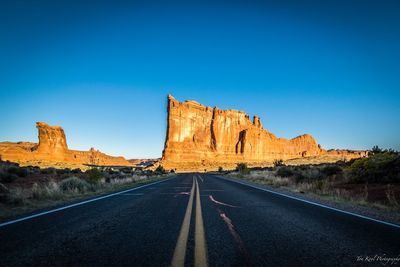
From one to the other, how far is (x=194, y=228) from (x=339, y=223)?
329cm

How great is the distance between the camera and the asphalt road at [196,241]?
3.20 metres

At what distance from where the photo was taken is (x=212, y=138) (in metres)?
157

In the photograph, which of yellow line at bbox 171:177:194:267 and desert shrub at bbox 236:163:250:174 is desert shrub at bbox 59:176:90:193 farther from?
desert shrub at bbox 236:163:250:174

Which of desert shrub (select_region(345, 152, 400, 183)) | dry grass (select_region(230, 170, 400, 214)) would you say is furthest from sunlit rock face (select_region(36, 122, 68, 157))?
desert shrub (select_region(345, 152, 400, 183))

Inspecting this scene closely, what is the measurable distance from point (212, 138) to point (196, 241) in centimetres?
15354

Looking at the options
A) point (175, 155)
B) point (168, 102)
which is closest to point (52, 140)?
point (175, 155)

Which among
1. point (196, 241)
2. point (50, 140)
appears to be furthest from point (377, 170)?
point (50, 140)

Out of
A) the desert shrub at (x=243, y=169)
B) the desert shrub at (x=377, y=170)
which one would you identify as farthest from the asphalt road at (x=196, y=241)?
the desert shrub at (x=243, y=169)

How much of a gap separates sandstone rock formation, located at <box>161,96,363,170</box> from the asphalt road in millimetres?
A: 114739

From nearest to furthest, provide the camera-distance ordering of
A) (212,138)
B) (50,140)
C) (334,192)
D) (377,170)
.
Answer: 1. (334,192)
2. (377,170)
3. (50,140)
4. (212,138)

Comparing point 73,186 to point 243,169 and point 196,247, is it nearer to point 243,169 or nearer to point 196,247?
point 196,247

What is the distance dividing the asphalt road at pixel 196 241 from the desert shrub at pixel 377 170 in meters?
9.82

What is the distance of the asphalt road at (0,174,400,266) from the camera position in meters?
3.20

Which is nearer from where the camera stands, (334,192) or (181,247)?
(181,247)
